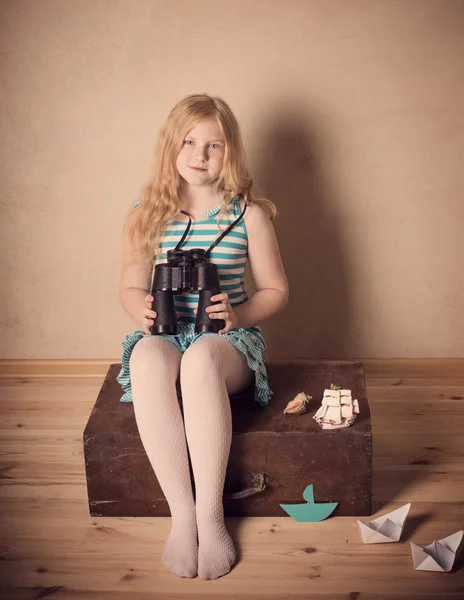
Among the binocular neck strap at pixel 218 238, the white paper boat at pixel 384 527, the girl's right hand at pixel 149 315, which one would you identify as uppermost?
the binocular neck strap at pixel 218 238

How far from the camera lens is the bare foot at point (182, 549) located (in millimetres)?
1502

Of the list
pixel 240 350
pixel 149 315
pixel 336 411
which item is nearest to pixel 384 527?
pixel 336 411

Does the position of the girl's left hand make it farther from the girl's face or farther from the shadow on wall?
the shadow on wall

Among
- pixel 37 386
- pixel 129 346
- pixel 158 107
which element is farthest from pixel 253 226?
pixel 37 386

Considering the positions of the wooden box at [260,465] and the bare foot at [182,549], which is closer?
the bare foot at [182,549]

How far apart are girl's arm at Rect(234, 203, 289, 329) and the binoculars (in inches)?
6.1

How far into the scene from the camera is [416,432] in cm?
207

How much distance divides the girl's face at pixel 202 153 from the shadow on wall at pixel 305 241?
51 centimetres

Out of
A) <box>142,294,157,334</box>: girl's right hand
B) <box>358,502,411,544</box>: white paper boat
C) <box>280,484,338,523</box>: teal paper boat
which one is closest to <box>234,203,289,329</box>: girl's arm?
<box>142,294,157,334</box>: girl's right hand

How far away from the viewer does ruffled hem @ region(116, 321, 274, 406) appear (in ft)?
5.61

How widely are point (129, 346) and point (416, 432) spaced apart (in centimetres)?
87

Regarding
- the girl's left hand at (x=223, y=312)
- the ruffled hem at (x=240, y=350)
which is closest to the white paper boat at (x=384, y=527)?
the ruffled hem at (x=240, y=350)

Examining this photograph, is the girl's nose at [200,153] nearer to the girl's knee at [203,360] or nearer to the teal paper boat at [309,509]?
the girl's knee at [203,360]

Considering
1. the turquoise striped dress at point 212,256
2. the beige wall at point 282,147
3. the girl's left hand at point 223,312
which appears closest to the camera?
the girl's left hand at point 223,312
